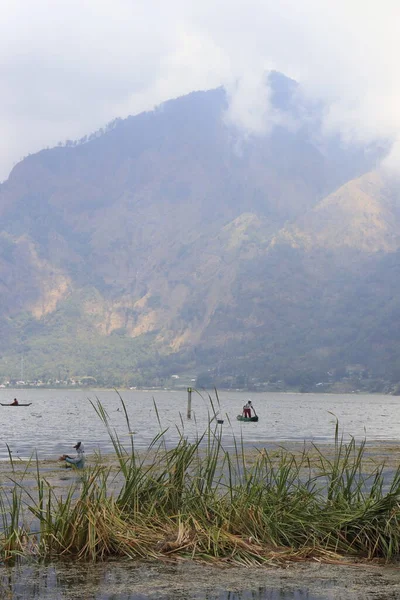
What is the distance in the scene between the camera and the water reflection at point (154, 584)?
10273mm

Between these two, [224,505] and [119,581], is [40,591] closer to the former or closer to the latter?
[119,581]

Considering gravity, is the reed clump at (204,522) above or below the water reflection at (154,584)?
above

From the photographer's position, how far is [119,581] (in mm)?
10898

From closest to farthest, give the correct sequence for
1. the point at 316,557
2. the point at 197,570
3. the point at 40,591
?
the point at 40,591, the point at 197,570, the point at 316,557

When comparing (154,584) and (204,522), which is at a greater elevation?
(204,522)

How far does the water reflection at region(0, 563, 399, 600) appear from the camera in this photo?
10273mm

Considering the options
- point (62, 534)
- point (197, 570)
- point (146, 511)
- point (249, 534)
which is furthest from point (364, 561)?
point (62, 534)

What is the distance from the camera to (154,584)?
10.8 metres

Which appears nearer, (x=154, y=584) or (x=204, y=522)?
(x=154, y=584)

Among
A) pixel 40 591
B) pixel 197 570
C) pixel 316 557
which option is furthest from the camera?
pixel 316 557

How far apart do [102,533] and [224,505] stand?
193 centimetres

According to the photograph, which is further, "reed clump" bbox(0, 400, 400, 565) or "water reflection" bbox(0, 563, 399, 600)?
"reed clump" bbox(0, 400, 400, 565)

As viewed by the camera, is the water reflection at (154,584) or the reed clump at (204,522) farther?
the reed clump at (204,522)

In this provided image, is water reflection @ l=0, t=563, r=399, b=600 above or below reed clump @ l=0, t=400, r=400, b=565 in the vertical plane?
below
